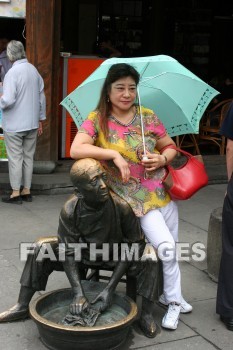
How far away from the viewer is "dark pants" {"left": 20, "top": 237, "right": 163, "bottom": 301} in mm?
3474

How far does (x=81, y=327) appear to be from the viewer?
9.98 ft

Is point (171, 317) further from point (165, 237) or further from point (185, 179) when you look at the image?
point (185, 179)

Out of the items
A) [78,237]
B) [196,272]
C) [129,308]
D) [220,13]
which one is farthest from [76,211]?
[220,13]

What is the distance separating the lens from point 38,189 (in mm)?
7043

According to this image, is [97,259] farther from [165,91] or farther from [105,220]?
[165,91]

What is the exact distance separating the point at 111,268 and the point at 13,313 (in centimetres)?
73

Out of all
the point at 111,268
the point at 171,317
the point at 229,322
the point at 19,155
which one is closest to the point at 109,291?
the point at 111,268

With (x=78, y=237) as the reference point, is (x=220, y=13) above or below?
above

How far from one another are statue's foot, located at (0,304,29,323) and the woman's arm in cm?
109

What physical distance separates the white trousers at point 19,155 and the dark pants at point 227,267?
330cm

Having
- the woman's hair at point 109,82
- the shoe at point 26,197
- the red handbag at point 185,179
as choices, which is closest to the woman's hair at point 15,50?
the shoe at point 26,197

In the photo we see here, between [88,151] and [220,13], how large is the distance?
8907mm

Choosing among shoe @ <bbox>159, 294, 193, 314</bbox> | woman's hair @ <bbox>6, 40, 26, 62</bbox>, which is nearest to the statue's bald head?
shoe @ <bbox>159, 294, 193, 314</bbox>

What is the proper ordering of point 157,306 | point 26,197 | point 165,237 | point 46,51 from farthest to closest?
point 46,51, point 26,197, point 157,306, point 165,237
